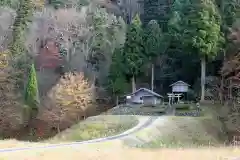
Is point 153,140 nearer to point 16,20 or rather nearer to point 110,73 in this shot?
point 110,73

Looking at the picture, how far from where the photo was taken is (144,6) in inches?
2244

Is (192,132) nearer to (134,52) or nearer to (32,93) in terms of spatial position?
(134,52)

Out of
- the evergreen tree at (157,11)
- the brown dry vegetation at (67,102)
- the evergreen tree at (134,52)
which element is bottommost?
the brown dry vegetation at (67,102)

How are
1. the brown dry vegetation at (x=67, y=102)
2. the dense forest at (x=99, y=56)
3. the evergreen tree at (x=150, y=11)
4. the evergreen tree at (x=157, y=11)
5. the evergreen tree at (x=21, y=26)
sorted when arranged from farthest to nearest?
the evergreen tree at (x=150, y=11)
the evergreen tree at (x=157, y=11)
the evergreen tree at (x=21, y=26)
the dense forest at (x=99, y=56)
the brown dry vegetation at (x=67, y=102)

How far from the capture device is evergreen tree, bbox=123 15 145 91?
4269cm

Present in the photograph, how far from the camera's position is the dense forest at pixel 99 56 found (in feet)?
129

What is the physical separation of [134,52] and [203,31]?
7.76 m

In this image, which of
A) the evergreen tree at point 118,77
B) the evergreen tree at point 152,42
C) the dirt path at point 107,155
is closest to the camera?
the dirt path at point 107,155

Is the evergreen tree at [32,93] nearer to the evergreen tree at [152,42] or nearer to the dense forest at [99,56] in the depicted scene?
the dense forest at [99,56]

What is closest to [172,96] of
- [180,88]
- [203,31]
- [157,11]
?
[180,88]

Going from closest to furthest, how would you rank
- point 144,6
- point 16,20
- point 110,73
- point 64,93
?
point 64,93 < point 110,73 < point 16,20 < point 144,6

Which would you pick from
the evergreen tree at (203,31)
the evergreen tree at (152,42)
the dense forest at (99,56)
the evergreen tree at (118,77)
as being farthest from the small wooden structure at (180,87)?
the evergreen tree at (118,77)

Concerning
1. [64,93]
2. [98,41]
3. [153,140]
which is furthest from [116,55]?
[153,140]

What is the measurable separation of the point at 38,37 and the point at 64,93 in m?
13.6
